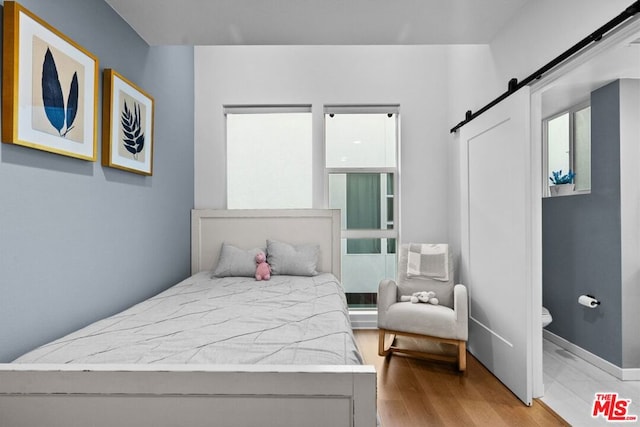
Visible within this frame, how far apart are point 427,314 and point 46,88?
102 inches

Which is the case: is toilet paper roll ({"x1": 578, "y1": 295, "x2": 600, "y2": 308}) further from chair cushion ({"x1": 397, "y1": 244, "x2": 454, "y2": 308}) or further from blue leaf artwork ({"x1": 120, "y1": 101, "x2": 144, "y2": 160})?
blue leaf artwork ({"x1": 120, "y1": 101, "x2": 144, "y2": 160})

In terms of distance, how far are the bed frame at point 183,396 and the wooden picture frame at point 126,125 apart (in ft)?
4.16

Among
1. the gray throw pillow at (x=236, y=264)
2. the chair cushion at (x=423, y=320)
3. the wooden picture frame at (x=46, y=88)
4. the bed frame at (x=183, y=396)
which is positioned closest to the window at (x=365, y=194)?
the chair cushion at (x=423, y=320)

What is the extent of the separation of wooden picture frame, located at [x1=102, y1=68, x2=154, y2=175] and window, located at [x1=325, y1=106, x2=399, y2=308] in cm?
174

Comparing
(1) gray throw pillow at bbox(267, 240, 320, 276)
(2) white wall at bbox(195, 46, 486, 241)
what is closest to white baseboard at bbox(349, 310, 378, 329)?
(1) gray throw pillow at bbox(267, 240, 320, 276)

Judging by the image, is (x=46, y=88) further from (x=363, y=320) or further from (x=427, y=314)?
(x=363, y=320)

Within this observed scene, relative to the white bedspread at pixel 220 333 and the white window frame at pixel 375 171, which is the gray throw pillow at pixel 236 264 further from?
the white window frame at pixel 375 171

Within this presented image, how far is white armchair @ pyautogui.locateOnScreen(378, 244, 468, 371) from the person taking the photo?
2596 mm

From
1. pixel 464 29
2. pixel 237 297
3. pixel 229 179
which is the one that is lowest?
pixel 237 297

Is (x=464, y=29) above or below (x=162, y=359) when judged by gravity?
above

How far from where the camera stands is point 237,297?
2.32 m

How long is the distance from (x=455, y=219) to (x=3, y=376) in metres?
3.20

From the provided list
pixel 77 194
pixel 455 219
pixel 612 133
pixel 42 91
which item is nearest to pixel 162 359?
pixel 77 194

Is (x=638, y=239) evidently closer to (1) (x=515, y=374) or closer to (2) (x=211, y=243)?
(1) (x=515, y=374)
